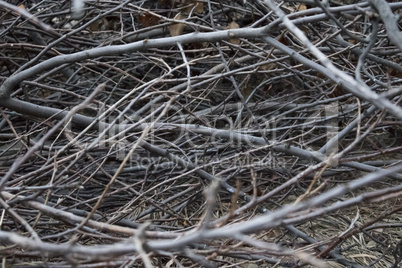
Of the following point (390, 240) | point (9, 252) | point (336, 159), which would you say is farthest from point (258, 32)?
point (390, 240)

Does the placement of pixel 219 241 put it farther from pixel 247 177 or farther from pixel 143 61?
pixel 143 61

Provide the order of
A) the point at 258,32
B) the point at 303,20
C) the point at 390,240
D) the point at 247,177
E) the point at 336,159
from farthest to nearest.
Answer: the point at 247,177 → the point at 390,240 → the point at 258,32 → the point at 303,20 → the point at 336,159

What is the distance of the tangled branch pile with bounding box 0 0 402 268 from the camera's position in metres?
1.12

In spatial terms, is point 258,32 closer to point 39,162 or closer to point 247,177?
point 247,177

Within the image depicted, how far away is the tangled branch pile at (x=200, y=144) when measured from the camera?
3.68 ft

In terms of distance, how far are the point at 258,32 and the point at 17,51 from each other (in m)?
1.64

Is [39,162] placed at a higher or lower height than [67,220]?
lower

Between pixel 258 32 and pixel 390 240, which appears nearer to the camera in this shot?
pixel 258 32

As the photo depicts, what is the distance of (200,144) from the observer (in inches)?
89.6

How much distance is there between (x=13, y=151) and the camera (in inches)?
87.6

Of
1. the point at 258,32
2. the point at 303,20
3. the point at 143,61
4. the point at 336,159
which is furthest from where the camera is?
the point at 143,61

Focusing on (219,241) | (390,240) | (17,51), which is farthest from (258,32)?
(17,51)

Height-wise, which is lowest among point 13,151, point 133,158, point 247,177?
point 247,177

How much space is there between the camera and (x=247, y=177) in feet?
7.27
